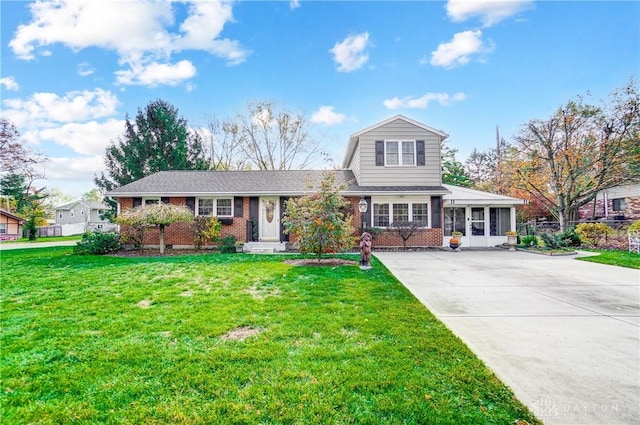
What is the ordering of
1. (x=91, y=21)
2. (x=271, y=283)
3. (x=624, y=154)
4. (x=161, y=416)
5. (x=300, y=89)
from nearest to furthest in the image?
(x=161, y=416), (x=271, y=283), (x=91, y=21), (x=624, y=154), (x=300, y=89)

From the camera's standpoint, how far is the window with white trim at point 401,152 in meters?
13.8

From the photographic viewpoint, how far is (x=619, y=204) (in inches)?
843

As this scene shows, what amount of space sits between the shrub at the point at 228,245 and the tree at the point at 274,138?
46.3ft

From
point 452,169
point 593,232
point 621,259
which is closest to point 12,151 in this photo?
point 621,259

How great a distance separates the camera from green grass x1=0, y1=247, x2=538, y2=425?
2.13 meters

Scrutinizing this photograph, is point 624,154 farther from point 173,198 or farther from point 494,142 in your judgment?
point 173,198

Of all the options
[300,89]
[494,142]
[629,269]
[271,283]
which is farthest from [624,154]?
[271,283]

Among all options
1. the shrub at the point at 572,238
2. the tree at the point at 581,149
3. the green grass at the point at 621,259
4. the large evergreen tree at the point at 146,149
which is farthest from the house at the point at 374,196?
the large evergreen tree at the point at 146,149

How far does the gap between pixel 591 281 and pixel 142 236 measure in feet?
49.2

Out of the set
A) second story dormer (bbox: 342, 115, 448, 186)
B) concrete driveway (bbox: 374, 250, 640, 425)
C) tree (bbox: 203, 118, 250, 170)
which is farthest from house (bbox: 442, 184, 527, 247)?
tree (bbox: 203, 118, 250, 170)

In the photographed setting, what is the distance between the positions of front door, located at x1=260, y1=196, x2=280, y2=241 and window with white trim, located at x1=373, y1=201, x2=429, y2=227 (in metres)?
4.49

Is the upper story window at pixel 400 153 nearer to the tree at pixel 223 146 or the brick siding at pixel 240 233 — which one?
the brick siding at pixel 240 233

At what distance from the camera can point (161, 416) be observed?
6.78 feet

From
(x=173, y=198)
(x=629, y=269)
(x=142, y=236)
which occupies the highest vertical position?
(x=173, y=198)
